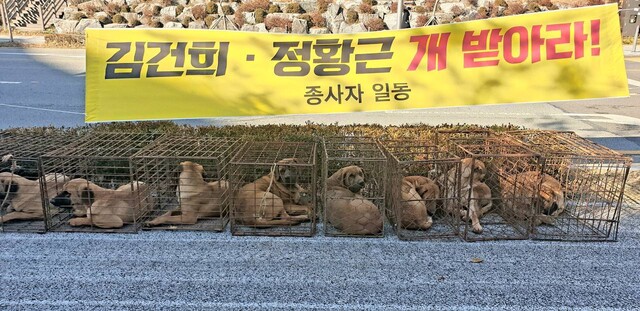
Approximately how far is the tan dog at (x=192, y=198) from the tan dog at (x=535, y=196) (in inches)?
111

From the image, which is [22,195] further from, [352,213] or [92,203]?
[352,213]

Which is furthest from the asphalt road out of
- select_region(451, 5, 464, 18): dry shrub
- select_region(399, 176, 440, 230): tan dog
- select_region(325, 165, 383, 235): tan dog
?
select_region(451, 5, 464, 18): dry shrub

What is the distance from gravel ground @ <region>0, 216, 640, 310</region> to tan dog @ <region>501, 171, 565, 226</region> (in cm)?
35

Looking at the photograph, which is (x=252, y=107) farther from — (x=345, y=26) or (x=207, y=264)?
(x=345, y=26)

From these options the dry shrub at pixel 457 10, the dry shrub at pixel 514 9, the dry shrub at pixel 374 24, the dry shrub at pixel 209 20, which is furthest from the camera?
the dry shrub at pixel 457 10

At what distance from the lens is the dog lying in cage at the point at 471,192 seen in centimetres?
425

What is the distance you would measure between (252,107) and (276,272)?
7.04 ft

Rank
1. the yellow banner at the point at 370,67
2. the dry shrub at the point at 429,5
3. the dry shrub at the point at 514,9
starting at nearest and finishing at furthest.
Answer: the yellow banner at the point at 370,67
the dry shrub at the point at 514,9
the dry shrub at the point at 429,5

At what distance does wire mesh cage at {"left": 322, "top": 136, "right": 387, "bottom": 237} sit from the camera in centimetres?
415

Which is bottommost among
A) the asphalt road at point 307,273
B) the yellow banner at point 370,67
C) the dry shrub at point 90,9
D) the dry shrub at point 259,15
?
the asphalt road at point 307,273

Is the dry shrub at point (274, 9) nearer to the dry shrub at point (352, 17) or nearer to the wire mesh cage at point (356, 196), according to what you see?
the dry shrub at point (352, 17)

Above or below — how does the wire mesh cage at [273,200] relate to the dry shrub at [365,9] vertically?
below

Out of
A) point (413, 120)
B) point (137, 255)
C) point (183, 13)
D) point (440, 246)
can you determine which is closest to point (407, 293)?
point (440, 246)

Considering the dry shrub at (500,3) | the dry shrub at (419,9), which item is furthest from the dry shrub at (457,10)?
the dry shrub at (500,3)
